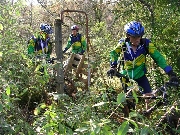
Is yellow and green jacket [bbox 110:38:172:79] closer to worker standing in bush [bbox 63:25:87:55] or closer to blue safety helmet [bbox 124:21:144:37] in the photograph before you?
blue safety helmet [bbox 124:21:144:37]

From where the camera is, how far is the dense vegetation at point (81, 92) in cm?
225

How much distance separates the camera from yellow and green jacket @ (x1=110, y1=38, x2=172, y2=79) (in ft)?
16.1

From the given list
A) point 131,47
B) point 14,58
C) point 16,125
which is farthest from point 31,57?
point 131,47

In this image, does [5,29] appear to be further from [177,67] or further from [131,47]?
[177,67]

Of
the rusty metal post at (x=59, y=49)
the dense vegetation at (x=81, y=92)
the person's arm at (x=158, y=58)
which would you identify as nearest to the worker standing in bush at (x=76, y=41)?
the dense vegetation at (x=81, y=92)

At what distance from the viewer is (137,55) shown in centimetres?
514

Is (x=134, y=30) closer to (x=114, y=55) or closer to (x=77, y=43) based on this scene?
(x=114, y=55)

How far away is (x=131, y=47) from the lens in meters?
5.09

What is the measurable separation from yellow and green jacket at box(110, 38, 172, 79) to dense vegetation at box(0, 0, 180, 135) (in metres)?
0.47

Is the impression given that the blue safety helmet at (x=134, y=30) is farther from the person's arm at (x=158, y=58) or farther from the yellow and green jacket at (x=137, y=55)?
the person's arm at (x=158, y=58)

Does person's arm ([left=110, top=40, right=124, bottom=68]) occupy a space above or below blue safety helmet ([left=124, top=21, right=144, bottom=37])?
below

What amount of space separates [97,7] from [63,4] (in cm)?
504

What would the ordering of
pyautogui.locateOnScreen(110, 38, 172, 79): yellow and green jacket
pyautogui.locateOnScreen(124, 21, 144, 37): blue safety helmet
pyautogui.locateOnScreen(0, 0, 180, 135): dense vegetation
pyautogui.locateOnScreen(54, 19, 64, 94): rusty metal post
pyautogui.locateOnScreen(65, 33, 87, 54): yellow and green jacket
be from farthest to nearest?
pyautogui.locateOnScreen(65, 33, 87, 54): yellow and green jacket → pyautogui.locateOnScreen(110, 38, 172, 79): yellow and green jacket → pyautogui.locateOnScreen(124, 21, 144, 37): blue safety helmet → pyautogui.locateOnScreen(54, 19, 64, 94): rusty metal post → pyautogui.locateOnScreen(0, 0, 180, 135): dense vegetation

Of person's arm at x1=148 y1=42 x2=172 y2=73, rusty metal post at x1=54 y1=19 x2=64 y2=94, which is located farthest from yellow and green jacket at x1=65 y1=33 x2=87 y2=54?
rusty metal post at x1=54 y1=19 x2=64 y2=94
